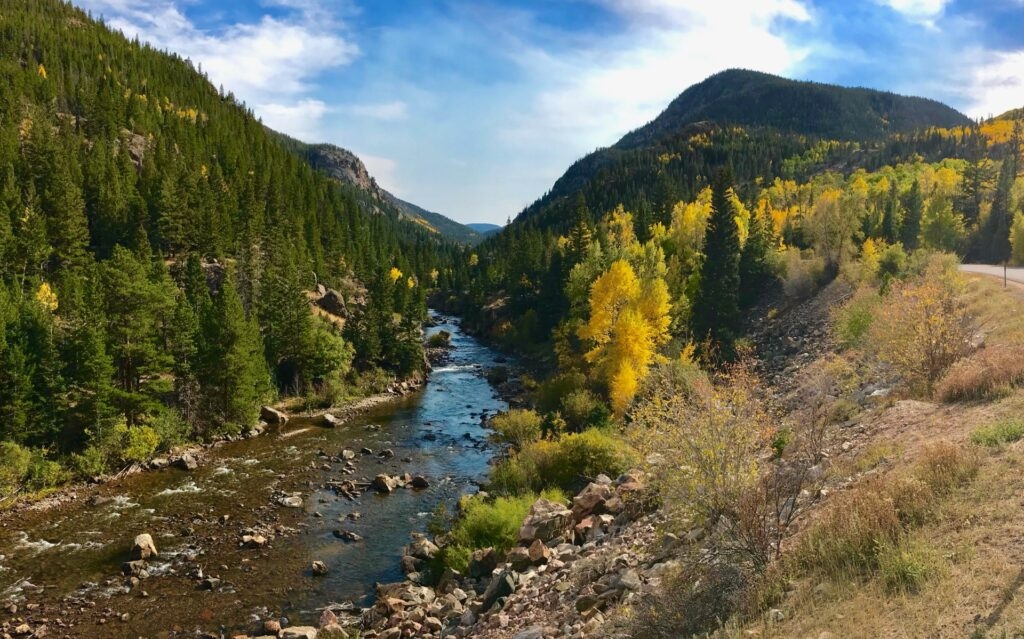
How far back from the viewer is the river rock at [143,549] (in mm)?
25500

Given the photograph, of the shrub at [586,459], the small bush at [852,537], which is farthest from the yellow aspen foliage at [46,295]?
the small bush at [852,537]

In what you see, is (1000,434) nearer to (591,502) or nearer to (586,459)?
(591,502)

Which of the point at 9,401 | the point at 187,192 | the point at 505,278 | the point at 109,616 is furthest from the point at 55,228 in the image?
Answer: the point at 505,278

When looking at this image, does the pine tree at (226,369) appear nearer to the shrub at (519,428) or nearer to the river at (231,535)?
the river at (231,535)

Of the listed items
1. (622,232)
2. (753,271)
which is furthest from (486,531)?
(622,232)

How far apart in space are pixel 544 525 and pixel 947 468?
1277 centimetres

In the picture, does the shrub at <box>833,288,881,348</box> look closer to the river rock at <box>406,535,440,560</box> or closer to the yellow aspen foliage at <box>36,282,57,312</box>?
the river rock at <box>406,535,440,560</box>

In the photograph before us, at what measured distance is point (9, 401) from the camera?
107ft

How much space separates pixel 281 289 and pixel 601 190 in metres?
148

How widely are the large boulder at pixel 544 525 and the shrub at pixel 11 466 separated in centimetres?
2724

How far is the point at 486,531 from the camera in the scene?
23625 millimetres

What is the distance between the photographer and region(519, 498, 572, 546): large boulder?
67.9 ft

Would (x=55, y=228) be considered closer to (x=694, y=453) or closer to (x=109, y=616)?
(x=109, y=616)

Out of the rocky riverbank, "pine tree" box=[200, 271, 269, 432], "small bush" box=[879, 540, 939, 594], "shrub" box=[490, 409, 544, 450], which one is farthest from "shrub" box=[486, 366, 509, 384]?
"small bush" box=[879, 540, 939, 594]
